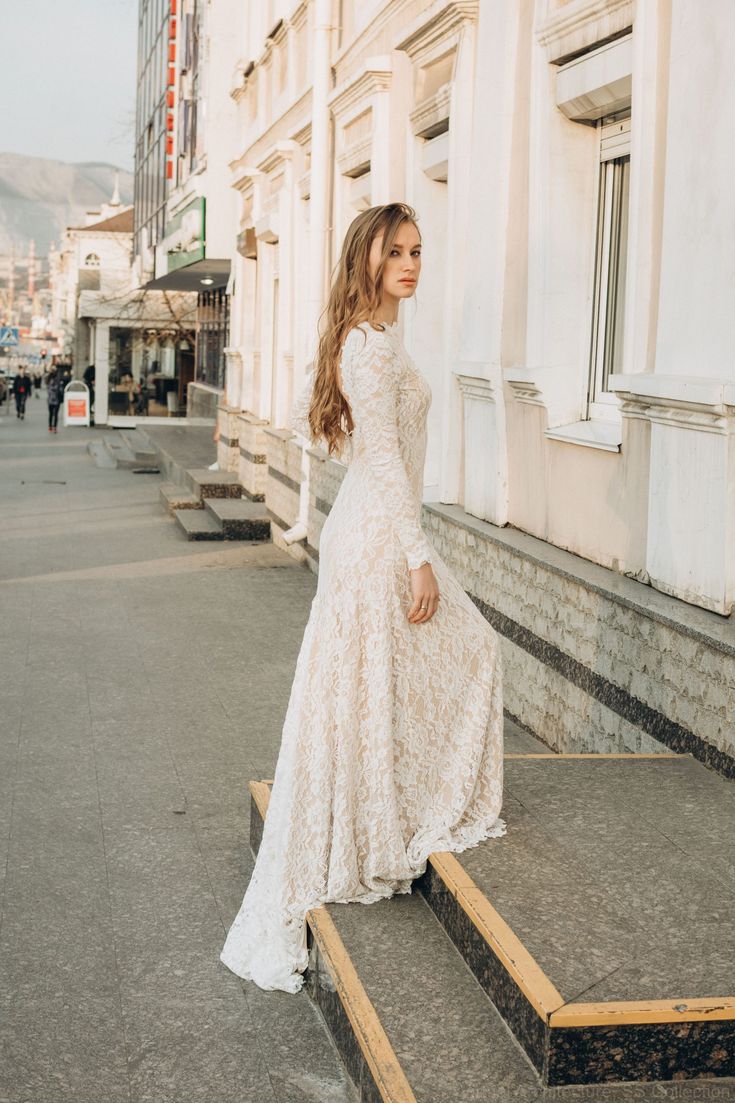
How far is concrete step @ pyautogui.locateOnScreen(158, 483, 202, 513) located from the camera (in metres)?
18.4

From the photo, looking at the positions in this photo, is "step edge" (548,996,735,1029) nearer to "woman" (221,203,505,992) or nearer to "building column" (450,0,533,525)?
"woman" (221,203,505,992)

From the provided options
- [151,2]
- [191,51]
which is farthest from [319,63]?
[151,2]

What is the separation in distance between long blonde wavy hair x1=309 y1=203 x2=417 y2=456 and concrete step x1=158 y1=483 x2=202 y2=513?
14095mm

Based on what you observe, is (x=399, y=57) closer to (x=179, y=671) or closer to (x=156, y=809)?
(x=179, y=671)

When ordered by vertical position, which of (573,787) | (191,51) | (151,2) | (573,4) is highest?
(151,2)

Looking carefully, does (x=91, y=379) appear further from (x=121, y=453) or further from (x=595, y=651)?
(x=595, y=651)

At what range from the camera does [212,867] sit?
5512 mm

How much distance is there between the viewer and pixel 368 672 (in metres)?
4.36

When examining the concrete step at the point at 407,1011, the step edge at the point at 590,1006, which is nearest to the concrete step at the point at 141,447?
the concrete step at the point at 407,1011

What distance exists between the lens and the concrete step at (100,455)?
29.8 m

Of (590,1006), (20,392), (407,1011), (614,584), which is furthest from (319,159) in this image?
(20,392)

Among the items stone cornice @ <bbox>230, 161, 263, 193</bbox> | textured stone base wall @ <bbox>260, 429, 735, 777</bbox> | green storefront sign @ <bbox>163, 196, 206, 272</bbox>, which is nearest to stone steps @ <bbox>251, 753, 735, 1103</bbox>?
textured stone base wall @ <bbox>260, 429, 735, 777</bbox>

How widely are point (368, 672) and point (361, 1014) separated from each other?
1.07 meters

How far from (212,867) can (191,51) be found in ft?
89.9
